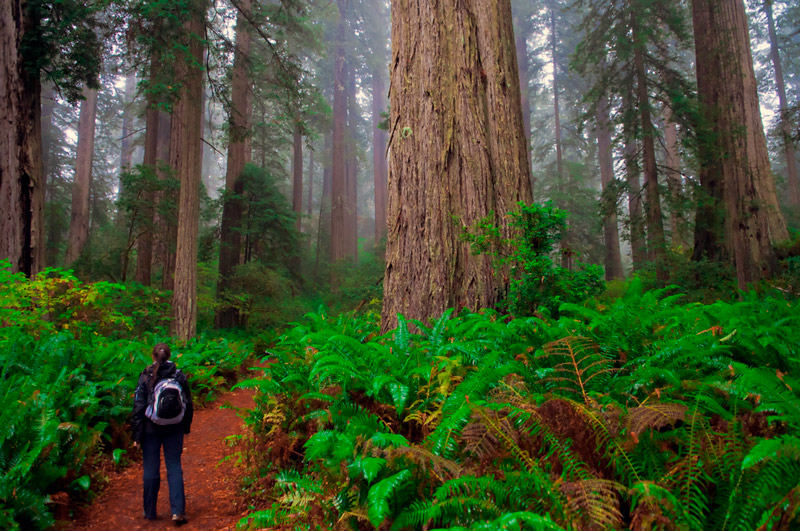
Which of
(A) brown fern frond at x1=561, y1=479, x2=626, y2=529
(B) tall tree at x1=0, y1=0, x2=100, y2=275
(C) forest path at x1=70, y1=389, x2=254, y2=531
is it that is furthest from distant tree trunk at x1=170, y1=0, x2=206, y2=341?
(A) brown fern frond at x1=561, y1=479, x2=626, y2=529

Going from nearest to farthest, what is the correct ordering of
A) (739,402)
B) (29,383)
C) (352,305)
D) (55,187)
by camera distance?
(739,402) → (29,383) → (352,305) → (55,187)

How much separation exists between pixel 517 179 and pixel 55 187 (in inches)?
1000

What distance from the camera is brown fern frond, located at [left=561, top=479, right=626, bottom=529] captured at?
5.66 feet

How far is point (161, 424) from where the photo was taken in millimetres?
3902

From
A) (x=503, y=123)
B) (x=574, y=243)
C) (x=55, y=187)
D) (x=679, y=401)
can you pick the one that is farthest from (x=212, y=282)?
(x=679, y=401)

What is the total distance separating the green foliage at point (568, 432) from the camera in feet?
5.91

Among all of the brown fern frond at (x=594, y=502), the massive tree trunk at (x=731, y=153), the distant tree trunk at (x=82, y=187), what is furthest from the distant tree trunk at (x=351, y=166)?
the brown fern frond at (x=594, y=502)

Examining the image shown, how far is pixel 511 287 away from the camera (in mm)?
4906

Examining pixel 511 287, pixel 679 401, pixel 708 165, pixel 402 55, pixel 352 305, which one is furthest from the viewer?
pixel 352 305

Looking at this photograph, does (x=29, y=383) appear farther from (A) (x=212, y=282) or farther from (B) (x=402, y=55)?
(A) (x=212, y=282)

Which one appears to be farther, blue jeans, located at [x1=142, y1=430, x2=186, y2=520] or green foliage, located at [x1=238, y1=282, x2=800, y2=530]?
blue jeans, located at [x1=142, y1=430, x2=186, y2=520]

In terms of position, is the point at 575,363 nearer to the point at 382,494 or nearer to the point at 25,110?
the point at 382,494

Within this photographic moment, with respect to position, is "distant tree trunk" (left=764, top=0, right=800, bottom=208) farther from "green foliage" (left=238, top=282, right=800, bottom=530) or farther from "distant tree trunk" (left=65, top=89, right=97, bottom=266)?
"distant tree trunk" (left=65, top=89, right=97, bottom=266)

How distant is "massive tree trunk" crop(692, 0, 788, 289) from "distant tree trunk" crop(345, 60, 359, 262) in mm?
19714
